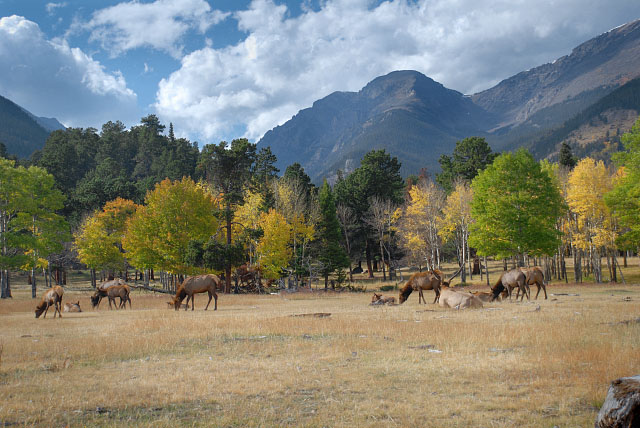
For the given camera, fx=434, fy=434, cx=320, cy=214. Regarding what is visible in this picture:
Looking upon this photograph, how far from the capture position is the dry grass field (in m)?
6.46

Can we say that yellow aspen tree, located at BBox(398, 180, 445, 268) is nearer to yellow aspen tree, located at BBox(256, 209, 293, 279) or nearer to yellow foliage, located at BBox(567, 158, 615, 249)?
yellow foliage, located at BBox(567, 158, 615, 249)

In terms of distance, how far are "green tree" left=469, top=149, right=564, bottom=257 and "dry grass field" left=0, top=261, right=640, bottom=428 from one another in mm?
24825

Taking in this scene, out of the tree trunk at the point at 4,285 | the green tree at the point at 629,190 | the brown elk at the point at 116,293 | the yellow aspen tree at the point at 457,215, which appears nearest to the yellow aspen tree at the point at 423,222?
the yellow aspen tree at the point at 457,215

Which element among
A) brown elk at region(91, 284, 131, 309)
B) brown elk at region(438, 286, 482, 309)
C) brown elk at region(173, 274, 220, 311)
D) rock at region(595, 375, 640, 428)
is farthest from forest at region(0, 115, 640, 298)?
rock at region(595, 375, 640, 428)

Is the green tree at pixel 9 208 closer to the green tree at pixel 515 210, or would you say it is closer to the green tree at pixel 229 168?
the green tree at pixel 229 168

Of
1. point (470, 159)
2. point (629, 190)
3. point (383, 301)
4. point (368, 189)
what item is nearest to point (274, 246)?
point (383, 301)

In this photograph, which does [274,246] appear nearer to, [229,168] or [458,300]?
[229,168]

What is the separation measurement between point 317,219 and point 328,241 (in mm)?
4463

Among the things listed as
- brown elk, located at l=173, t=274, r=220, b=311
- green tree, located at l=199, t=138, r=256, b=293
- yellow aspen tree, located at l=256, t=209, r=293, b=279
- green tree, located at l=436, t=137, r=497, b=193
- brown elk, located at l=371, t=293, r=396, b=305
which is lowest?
brown elk, located at l=371, t=293, r=396, b=305

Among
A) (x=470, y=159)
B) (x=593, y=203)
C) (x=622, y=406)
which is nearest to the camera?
(x=622, y=406)

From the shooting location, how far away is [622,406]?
401 centimetres

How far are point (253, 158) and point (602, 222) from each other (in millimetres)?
37036

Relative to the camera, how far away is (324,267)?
5100cm

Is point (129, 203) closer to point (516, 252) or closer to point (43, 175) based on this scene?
point (43, 175)
